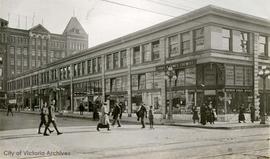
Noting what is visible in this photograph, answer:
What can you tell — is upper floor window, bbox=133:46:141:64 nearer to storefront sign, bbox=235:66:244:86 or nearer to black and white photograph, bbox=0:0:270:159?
black and white photograph, bbox=0:0:270:159

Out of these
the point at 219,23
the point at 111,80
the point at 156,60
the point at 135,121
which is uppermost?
the point at 219,23

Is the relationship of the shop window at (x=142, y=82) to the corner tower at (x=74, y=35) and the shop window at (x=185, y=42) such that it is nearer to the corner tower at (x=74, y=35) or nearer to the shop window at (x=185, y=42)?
the shop window at (x=185, y=42)

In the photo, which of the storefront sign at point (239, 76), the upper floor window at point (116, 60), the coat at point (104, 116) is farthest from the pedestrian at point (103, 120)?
the storefront sign at point (239, 76)

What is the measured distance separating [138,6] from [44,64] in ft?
11.2

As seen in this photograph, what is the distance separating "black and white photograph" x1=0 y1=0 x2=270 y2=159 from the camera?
31.6 feet

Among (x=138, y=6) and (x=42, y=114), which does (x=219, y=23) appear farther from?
(x=42, y=114)

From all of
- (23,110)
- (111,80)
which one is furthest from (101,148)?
(111,80)

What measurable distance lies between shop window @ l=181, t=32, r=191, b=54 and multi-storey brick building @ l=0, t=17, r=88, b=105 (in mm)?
12597

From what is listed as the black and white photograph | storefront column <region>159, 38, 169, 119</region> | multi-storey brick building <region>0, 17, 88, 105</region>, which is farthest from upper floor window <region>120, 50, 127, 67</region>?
multi-storey brick building <region>0, 17, 88, 105</region>

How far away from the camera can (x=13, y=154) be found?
8203 mm

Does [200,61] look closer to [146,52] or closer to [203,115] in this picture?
[203,115]

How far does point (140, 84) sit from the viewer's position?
81.2 ft

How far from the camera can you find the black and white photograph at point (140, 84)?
379 inches

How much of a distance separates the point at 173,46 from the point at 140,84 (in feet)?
11.3
